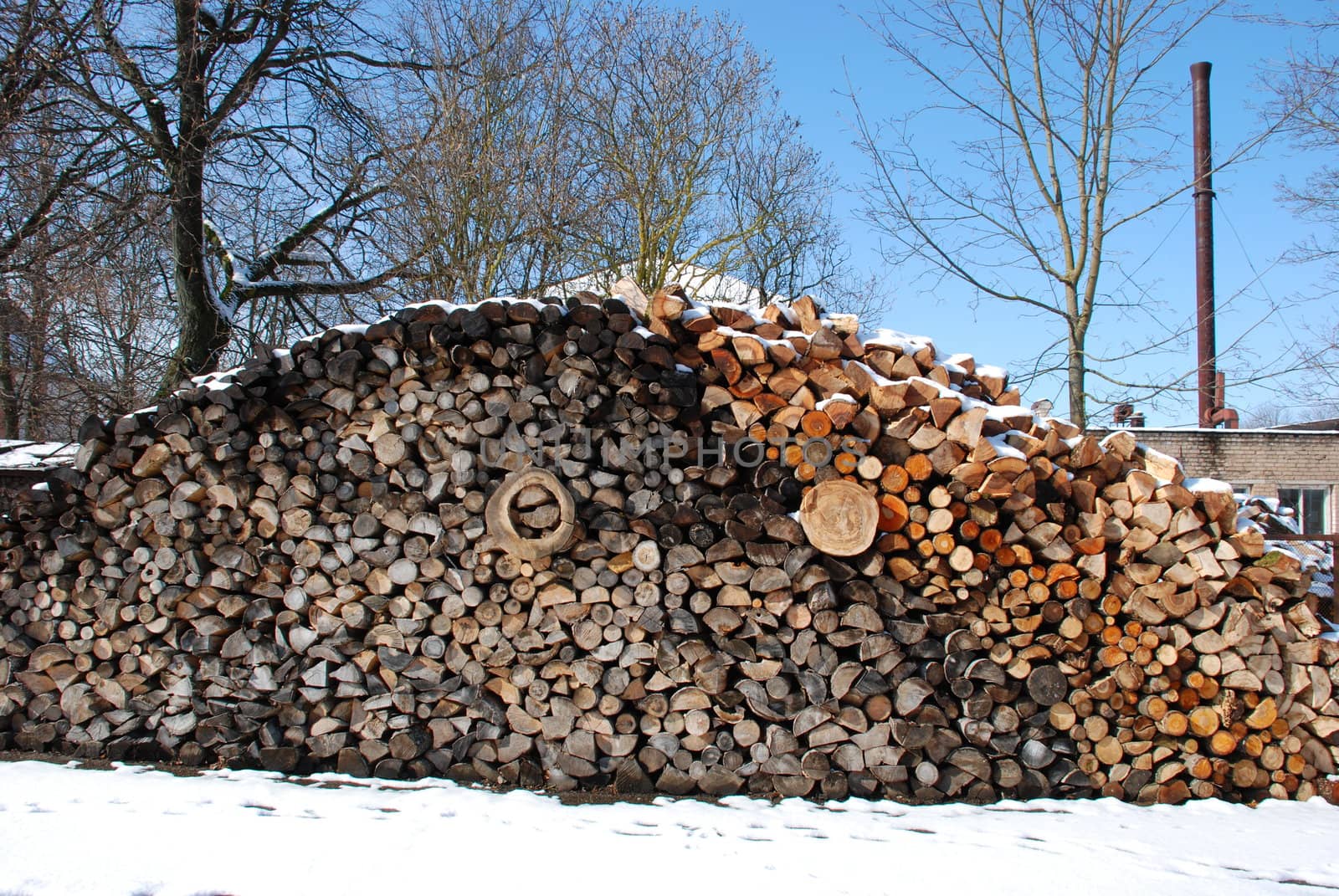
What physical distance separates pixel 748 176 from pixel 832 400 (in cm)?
1034

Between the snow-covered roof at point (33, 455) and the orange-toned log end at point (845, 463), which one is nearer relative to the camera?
the orange-toned log end at point (845, 463)

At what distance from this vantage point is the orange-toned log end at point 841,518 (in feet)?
13.0

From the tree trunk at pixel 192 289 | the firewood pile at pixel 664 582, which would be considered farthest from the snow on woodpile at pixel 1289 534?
the tree trunk at pixel 192 289

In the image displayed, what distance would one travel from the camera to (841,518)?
3.98 metres

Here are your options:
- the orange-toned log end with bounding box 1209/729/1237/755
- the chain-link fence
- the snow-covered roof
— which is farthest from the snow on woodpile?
the snow-covered roof

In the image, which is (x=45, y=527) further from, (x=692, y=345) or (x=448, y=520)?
(x=692, y=345)

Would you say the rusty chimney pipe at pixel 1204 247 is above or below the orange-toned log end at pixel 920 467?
above

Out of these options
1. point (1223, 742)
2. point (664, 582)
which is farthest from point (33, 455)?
point (1223, 742)

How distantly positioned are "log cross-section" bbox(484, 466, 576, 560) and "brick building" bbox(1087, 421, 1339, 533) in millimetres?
12623

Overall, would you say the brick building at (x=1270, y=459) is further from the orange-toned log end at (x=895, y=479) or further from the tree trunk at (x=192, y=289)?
the tree trunk at (x=192, y=289)

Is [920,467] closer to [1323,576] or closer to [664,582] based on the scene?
[664,582]

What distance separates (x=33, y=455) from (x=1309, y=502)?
18329 millimetres

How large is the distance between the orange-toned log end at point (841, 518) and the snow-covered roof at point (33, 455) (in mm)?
6084

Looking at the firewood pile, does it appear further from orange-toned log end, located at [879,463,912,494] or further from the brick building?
the brick building
